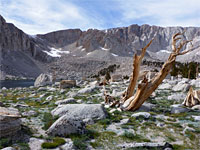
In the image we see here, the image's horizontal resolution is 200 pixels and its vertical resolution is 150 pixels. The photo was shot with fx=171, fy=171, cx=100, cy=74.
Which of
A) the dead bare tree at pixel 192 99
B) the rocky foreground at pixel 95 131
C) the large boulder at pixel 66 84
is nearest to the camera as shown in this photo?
the rocky foreground at pixel 95 131

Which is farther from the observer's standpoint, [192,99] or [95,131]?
[192,99]

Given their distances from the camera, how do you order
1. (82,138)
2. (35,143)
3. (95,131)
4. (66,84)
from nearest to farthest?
(35,143), (82,138), (95,131), (66,84)

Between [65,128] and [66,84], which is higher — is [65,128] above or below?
below

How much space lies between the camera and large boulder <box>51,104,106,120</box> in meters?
10.3

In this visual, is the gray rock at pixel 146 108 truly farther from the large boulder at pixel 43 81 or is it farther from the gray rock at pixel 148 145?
the large boulder at pixel 43 81

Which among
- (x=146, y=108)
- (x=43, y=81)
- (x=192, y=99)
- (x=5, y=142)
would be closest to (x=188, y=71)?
(x=43, y=81)

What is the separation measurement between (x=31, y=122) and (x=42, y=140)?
9.00 feet

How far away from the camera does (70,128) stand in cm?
774

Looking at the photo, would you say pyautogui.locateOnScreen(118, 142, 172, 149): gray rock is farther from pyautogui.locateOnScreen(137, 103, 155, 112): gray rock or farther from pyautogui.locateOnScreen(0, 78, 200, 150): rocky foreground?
pyautogui.locateOnScreen(137, 103, 155, 112): gray rock

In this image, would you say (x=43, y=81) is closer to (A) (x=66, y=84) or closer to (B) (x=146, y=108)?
(A) (x=66, y=84)

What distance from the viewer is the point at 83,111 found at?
34.6ft

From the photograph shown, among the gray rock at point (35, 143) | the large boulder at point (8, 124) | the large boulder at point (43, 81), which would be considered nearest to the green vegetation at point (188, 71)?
the large boulder at point (43, 81)

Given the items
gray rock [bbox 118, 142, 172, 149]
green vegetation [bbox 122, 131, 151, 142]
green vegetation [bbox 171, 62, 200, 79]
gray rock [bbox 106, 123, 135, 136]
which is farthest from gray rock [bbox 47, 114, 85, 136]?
green vegetation [bbox 171, 62, 200, 79]

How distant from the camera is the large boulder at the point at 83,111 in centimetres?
1031
